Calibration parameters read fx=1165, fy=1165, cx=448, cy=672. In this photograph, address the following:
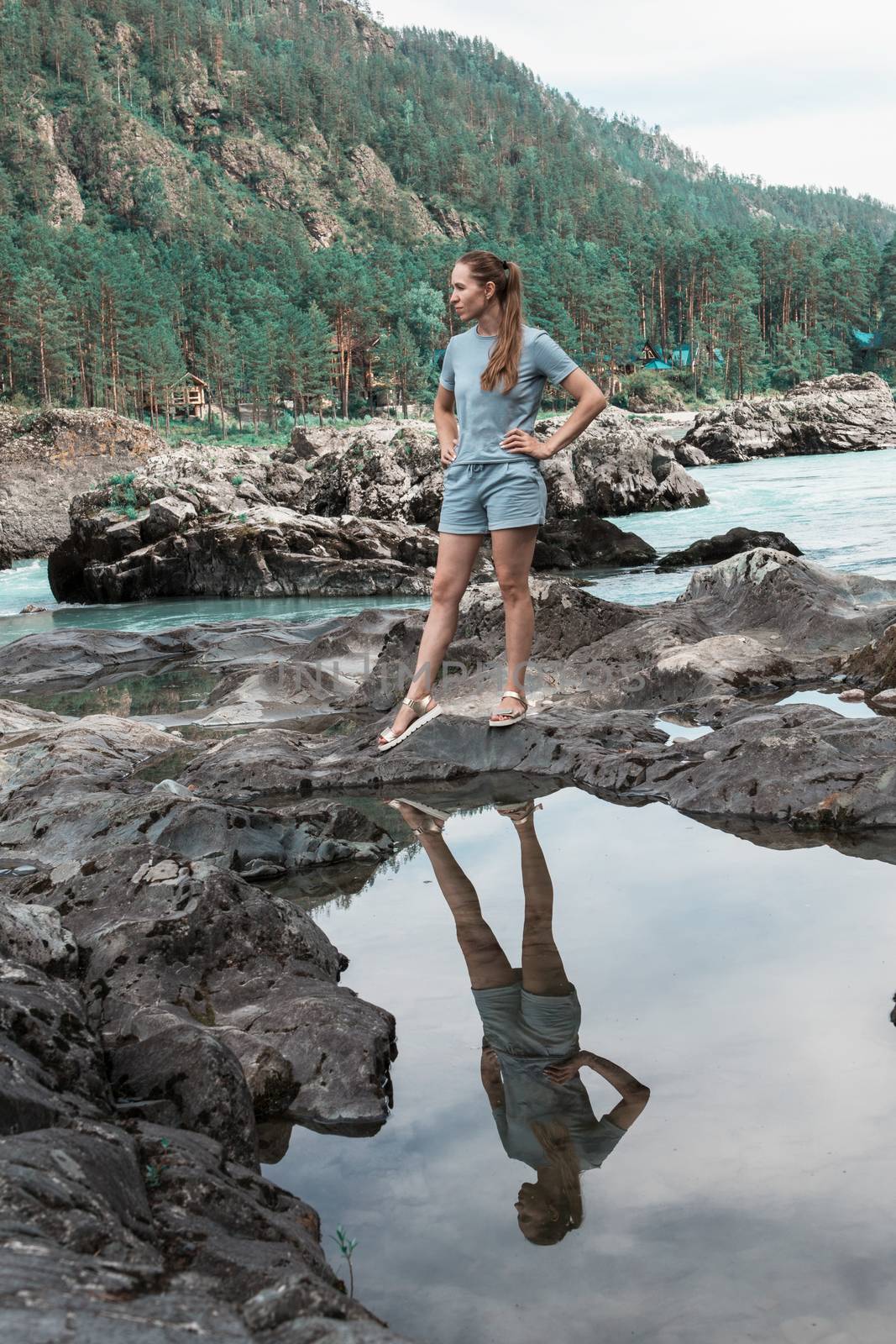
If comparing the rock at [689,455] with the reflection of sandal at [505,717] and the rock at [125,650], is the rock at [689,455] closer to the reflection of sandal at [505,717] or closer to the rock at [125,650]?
the rock at [125,650]

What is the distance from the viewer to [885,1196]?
170 cm

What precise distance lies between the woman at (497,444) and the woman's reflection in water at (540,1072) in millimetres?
1819

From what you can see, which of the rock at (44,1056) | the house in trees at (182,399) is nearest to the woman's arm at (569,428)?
the rock at (44,1056)

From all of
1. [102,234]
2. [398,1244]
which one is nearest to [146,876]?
[398,1244]

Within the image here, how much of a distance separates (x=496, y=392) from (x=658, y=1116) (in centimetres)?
311

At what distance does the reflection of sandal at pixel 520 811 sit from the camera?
3885 mm

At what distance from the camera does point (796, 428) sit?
175 feet

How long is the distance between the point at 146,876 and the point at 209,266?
11584 centimetres

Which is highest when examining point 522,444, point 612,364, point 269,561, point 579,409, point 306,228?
point 306,228

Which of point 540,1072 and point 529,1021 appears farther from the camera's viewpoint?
point 529,1021

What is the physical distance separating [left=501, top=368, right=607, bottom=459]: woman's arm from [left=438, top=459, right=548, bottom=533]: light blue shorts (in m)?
0.06

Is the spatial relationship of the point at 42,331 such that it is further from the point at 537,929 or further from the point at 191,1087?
the point at 191,1087

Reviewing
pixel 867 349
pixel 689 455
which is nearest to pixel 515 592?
pixel 689 455

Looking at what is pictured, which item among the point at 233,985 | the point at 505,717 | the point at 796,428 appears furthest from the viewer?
the point at 796,428
